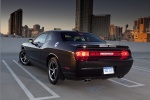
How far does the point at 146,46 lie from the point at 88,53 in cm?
1970

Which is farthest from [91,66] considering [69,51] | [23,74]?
[23,74]

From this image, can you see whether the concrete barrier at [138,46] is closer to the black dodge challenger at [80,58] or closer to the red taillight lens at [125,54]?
the black dodge challenger at [80,58]

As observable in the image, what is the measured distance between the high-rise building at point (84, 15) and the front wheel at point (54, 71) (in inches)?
4701

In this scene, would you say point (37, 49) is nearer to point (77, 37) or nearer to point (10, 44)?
point (77, 37)

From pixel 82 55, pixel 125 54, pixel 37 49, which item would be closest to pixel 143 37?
pixel 37 49

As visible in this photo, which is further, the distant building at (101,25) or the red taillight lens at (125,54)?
the distant building at (101,25)

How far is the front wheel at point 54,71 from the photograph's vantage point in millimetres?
5248

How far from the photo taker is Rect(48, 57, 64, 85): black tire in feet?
17.1

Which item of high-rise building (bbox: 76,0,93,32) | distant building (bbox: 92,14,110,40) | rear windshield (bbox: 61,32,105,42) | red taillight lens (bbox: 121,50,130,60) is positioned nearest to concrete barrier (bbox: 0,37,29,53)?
rear windshield (bbox: 61,32,105,42)

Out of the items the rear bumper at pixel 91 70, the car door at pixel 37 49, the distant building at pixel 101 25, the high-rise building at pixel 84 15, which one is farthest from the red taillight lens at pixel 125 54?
the high-rise building at pixel 84 15

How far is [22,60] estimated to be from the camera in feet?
29.4

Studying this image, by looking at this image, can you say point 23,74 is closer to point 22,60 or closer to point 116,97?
point 22,60

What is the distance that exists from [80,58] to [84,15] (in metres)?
148

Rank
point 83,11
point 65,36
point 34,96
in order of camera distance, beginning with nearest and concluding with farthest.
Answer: point 34,96 < point 65,36 < point 83,11
